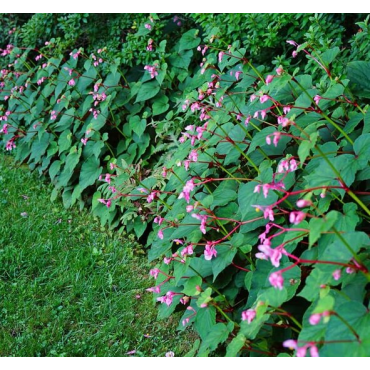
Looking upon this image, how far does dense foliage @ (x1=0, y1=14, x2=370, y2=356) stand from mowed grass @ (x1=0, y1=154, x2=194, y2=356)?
17cm

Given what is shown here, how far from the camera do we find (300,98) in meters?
2.75

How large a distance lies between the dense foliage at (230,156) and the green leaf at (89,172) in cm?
1

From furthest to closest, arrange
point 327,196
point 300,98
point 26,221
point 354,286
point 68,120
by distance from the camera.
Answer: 1. point 68,120
2. point 26,221
3. point 300,98
4. point 327,196
5. point 354,286

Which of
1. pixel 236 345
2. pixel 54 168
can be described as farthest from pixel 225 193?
pixel 54 168

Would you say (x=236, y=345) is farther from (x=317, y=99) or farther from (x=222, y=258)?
(x=317, y=99)

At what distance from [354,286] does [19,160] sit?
4.12 meters

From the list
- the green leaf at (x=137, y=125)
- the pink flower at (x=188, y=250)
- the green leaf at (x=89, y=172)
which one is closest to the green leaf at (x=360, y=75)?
the pink flower at (x=188, y=250)

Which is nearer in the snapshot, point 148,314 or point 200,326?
point 200,326

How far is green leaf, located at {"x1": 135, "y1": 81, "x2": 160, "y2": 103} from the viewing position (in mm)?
4195

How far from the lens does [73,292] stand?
3293 millimetres

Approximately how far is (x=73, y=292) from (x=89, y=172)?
121cm

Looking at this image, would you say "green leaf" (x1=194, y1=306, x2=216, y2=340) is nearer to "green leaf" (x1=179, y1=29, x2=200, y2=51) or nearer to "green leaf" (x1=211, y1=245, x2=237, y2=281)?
"green leaf" (x1=211, y1=245, x2=237, y2=281)

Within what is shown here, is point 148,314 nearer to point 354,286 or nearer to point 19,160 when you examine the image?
point 354,286
